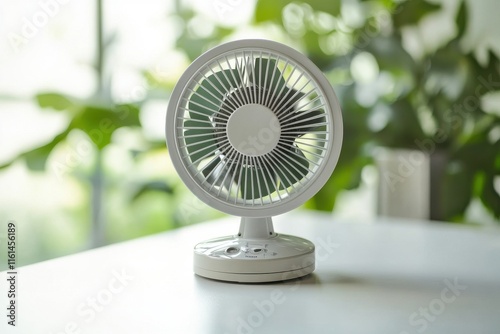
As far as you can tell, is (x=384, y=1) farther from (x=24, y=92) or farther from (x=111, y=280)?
(x=111, y=280)

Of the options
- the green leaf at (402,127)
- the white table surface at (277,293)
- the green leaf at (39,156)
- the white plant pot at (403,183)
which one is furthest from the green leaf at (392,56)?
the green leaf at (39,156)

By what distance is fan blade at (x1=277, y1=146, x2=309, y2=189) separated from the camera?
45.8 inches

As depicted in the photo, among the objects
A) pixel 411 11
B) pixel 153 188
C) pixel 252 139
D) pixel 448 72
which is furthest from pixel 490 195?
pixel 252 139

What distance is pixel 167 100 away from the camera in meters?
2.60

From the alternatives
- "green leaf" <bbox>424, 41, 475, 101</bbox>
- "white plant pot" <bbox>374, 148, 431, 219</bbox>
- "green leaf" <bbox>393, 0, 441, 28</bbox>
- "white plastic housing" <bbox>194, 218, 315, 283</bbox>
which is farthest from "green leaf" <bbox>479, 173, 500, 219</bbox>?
"white plastic housing" <bbox>194, 218, 315, 283</bbox>

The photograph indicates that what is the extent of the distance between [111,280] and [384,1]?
185cm

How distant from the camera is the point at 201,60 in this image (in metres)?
1.16

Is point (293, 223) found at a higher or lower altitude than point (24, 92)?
lower

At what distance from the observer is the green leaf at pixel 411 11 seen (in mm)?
2570

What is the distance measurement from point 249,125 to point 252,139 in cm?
3

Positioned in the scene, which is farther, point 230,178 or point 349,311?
point 230,178

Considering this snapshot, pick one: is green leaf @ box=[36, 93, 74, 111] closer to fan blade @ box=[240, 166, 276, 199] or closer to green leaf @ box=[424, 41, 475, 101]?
fan blade @ box=[240, 166, 276, 199]

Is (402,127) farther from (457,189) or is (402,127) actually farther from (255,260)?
(255,260)

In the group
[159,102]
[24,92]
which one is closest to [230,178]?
[24,92]
